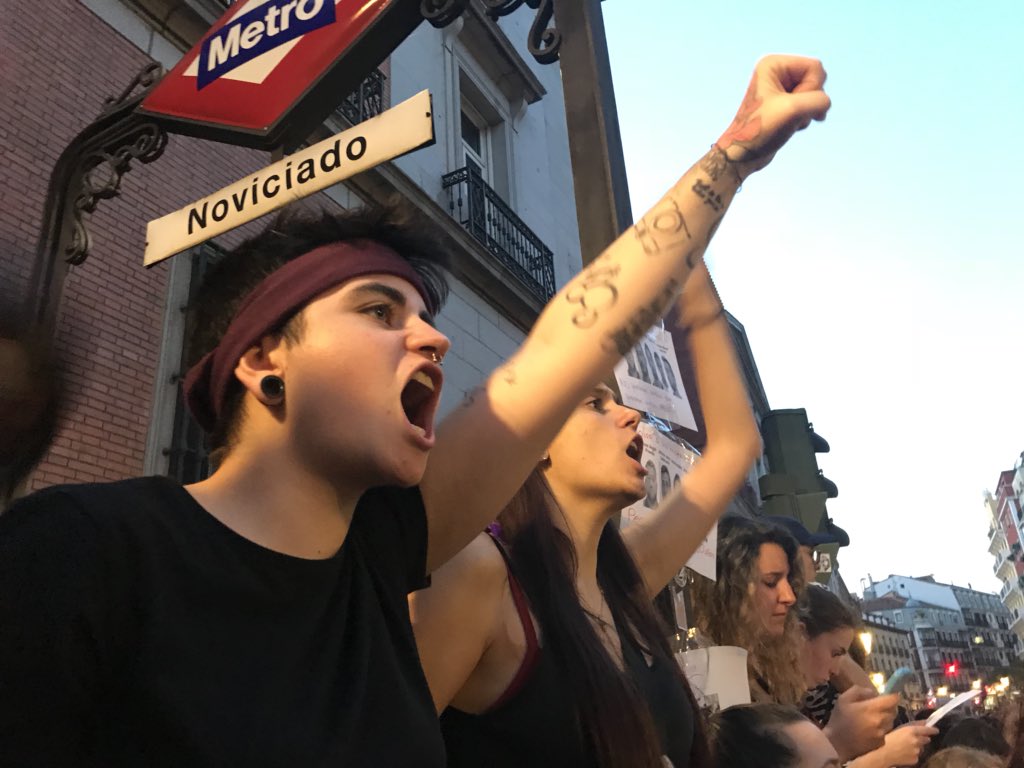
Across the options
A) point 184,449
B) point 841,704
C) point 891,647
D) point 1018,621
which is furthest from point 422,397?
point 1018,621

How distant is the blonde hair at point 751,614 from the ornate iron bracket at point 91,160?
3.12 m

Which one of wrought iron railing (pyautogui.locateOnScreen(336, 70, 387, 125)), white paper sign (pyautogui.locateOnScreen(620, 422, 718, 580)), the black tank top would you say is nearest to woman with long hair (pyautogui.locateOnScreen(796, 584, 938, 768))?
white paper sign (pyautogui.locateOnScreen(620, 422, 718, 580))

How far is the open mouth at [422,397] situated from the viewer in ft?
3.95

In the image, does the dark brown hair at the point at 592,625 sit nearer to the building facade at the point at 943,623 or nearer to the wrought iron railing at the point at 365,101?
the wrought iron railing at the point at 365,101

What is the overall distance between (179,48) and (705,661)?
691 cm

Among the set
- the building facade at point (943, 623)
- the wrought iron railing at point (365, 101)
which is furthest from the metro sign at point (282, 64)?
the building facade at point (943, 623)

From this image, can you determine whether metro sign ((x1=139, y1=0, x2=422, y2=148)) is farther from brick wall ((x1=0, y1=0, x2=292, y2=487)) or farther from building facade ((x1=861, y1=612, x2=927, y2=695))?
building facade ((x1=861, y1=612, x2=927, y2=695))

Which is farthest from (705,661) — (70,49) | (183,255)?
(70,49)

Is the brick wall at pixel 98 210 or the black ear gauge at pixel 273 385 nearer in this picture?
the black ear gauge at pixel 273 385

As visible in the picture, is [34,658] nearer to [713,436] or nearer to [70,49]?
[713,436]

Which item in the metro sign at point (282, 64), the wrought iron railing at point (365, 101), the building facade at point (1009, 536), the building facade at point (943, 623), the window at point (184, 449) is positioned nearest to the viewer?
the metro sign at point (282, 64)

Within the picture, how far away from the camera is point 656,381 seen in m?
2.23

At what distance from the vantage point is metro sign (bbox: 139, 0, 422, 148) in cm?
278

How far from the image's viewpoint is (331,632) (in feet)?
3.20
